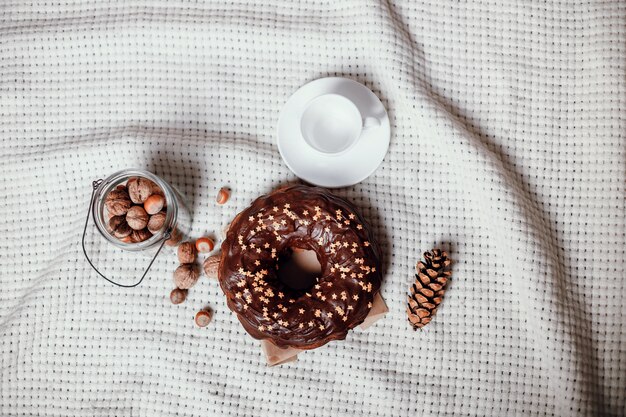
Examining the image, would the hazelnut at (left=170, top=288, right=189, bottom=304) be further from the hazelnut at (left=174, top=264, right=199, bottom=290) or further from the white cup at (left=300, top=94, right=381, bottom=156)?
the white cup at (left=300, top=94, right=381, bottom=156)

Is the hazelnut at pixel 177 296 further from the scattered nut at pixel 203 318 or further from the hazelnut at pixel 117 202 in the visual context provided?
the hazelnut at pixel 117 202

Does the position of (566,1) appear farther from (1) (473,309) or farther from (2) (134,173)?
(2) (134,173)

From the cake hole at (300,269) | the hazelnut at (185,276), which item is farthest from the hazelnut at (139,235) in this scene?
the cake hole at (300,269)

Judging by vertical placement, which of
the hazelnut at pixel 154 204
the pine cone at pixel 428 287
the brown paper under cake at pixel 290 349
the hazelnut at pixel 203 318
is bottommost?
the hazelnut at pixel 203 318

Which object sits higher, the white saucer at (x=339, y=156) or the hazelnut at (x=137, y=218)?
the white saucer at (x=339, y=156)

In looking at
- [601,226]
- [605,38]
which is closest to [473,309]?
[601,226]
